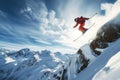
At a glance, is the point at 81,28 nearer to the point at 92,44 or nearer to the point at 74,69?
the point at 92,44

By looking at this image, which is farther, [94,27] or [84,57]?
[94,27]

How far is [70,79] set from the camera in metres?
28.5

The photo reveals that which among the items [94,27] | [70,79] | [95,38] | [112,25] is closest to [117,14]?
[112,25]

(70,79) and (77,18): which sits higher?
(77,18)

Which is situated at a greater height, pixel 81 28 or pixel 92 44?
pixel 81 28

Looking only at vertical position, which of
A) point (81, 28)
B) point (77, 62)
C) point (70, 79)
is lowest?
point (70, 79)

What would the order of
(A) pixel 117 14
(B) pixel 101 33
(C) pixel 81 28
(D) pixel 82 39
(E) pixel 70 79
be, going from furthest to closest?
(D) pixel 82 39 < (E) pixel 70 79 < (C) pixel 81 28 < (B) pixel 101 33 < (A) pixel 117 14

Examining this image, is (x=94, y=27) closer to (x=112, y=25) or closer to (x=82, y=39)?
(x=82, y=39)

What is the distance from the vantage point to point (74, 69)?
29.2 m

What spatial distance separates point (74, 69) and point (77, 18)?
885cm

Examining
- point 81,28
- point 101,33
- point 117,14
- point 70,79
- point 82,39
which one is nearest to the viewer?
point 117,14

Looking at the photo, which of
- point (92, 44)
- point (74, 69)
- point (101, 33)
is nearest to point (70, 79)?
point (74, 69)

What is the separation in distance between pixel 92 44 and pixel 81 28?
2.91 meters

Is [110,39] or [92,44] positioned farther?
[92,44]
